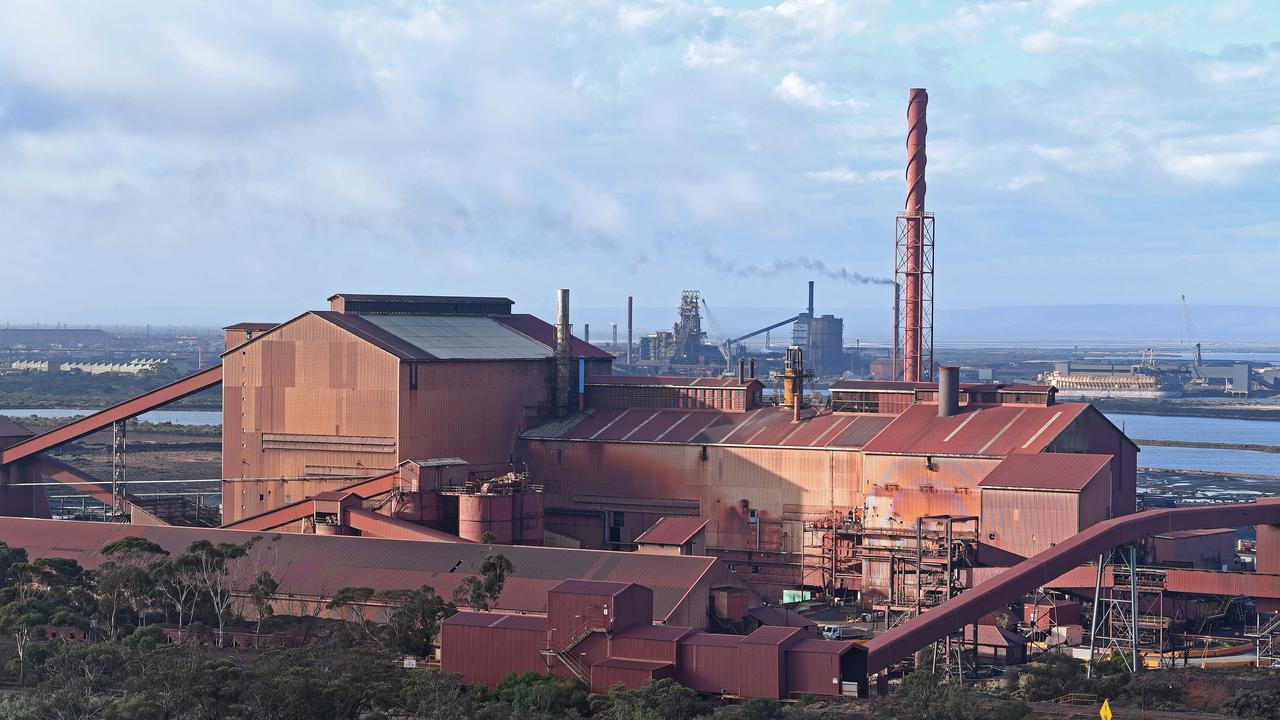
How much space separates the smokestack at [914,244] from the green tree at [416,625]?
46.2m

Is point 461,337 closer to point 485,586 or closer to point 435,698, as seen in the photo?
point 485,586

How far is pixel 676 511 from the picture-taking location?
6956 cm

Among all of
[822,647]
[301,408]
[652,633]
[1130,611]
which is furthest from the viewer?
[301,408]

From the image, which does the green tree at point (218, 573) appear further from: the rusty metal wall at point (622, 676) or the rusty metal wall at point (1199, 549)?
the rusty metal wall at point (1199, 549)

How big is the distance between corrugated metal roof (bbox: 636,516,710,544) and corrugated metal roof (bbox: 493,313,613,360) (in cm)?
2045

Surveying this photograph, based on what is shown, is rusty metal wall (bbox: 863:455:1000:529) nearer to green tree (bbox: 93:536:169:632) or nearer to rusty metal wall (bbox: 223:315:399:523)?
rusty metal wall (bbox: 223:315:399:523)

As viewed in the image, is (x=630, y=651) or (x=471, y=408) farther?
(x=471, y=408)

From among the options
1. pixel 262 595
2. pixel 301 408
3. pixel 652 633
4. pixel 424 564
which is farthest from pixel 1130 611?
pixel 301 408

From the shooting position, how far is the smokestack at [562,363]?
250ft

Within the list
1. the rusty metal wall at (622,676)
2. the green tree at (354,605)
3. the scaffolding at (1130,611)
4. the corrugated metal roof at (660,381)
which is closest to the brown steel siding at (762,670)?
the rusty metal wall at (622,676)

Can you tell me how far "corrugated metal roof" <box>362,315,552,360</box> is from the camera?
72.4m

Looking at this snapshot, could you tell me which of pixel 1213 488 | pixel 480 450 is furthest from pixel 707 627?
pixel 1213 488

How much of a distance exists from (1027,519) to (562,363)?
26001 mm

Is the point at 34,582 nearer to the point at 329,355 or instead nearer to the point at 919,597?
the point at 329,355
